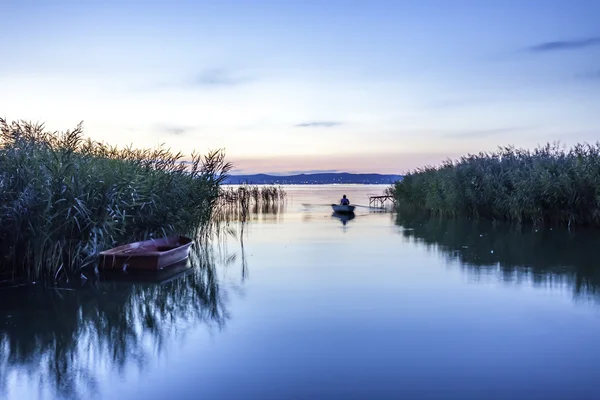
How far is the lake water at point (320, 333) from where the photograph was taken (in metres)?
4.55

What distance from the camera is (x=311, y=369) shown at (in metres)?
4.88

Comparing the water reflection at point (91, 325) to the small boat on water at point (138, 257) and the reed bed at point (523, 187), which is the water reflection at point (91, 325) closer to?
the small boat on water at point (138, 257)

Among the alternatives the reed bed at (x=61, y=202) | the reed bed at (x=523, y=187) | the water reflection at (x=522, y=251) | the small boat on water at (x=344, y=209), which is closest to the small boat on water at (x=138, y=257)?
the reed bed at (x=61, y=202)

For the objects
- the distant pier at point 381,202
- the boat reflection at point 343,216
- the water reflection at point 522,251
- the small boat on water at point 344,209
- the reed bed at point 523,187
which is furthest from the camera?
the distant pier at point 381,202

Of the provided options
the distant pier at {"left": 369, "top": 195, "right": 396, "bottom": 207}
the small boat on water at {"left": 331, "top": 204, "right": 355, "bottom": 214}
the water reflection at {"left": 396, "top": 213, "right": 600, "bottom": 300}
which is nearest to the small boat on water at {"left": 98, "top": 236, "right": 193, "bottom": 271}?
the water reflection at {"left": 396, "top": 213, "right": 600, "bottom": 300}

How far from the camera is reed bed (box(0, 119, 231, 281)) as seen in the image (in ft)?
27.4

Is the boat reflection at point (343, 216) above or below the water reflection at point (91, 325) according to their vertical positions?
above

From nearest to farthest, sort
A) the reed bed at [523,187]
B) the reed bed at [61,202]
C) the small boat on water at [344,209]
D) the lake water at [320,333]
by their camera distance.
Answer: the lake water at [320,333] < the reed bed at [61,202] < the reed bed at [523,187] < the small boat on water at [344,209]

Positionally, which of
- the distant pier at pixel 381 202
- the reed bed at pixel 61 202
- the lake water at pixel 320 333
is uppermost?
the reed bed at pixel 61 202

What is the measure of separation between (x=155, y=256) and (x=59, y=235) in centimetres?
160

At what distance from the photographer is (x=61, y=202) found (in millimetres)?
8555

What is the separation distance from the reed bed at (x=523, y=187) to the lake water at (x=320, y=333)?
595cm

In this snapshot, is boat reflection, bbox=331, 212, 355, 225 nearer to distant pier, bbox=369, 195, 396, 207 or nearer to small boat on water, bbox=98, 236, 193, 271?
distant pier, bbox=369, 195, 396, 207

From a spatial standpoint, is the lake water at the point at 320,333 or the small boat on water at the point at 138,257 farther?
the small boat on water at the point at 138,257
